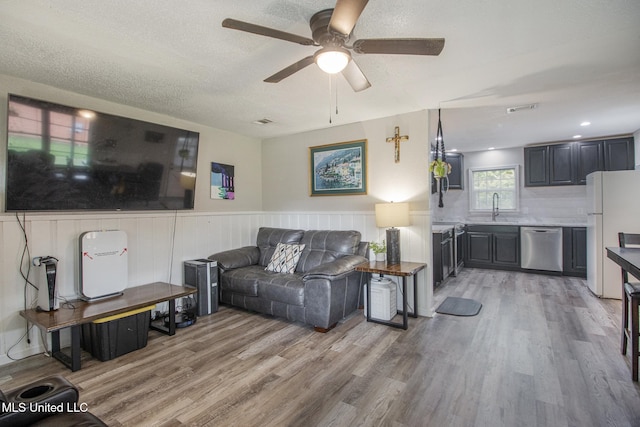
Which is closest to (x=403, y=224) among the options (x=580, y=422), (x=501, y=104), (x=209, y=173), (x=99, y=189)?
(x=501, y=104)

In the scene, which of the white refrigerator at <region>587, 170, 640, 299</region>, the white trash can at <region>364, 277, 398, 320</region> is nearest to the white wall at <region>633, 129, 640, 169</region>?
the white refrigerator at <region>587, 170, 640, 299</region>

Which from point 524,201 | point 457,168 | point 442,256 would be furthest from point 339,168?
point 524,201

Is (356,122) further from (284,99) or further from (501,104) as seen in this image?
(501,104)

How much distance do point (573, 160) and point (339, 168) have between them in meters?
4.36

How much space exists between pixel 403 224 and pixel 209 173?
2688 millimetres

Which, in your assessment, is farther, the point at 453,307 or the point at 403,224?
the point at 453,307

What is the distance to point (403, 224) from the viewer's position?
343 cm

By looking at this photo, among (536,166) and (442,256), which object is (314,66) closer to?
(442,256)

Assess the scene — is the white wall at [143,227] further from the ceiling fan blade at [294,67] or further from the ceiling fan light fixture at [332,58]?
the ceiling fan light fixture at [332,58]

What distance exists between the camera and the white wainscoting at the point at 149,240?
2.63m

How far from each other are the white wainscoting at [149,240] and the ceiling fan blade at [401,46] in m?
2.19

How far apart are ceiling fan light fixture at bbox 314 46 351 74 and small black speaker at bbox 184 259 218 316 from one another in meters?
2.73

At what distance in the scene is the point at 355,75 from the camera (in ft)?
6.82

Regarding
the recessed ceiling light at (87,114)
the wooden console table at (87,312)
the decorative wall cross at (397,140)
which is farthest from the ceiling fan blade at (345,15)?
the wooden console table at (87,312)
